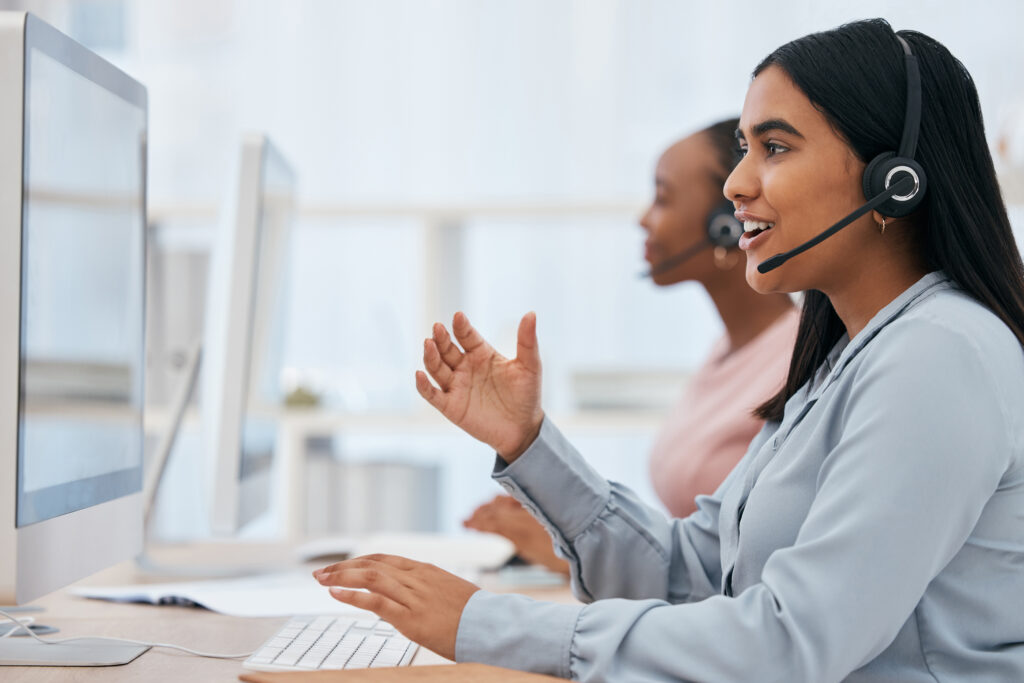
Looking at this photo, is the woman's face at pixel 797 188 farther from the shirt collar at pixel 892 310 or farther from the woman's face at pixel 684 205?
the woman's face at pixel 684 205

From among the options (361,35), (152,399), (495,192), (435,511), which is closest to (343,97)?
(361,35)

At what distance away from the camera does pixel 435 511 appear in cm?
234

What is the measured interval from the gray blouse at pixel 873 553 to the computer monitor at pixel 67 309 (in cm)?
36

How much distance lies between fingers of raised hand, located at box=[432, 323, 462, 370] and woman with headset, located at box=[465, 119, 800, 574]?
0.70 meters

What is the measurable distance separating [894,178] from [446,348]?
43 centimetres

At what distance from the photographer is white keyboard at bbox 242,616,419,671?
0.79 metres

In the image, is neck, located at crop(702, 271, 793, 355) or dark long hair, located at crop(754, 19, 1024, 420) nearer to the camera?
dark long hair, located at crop(754, 19, 1024, 420)

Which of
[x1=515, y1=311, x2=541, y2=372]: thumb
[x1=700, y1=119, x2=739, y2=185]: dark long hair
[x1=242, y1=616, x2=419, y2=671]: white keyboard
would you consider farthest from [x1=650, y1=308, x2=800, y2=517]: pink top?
[x1=242, y1=616, x2=419, y2=671]: white keyboard

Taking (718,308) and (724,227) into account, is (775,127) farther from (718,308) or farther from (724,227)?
(718,308)

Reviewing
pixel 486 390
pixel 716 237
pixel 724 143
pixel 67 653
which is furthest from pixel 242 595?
pixel 724 143

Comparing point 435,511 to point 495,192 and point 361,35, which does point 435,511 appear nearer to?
point 495,192

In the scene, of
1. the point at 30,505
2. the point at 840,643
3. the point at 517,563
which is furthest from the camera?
the point at 517,563

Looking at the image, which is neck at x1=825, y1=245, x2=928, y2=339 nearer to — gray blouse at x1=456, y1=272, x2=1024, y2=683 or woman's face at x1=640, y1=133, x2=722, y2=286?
gray blouse at x1=456, y1=272, x2=1024, y2=683

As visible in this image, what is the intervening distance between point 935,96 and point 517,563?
0.88 metres
